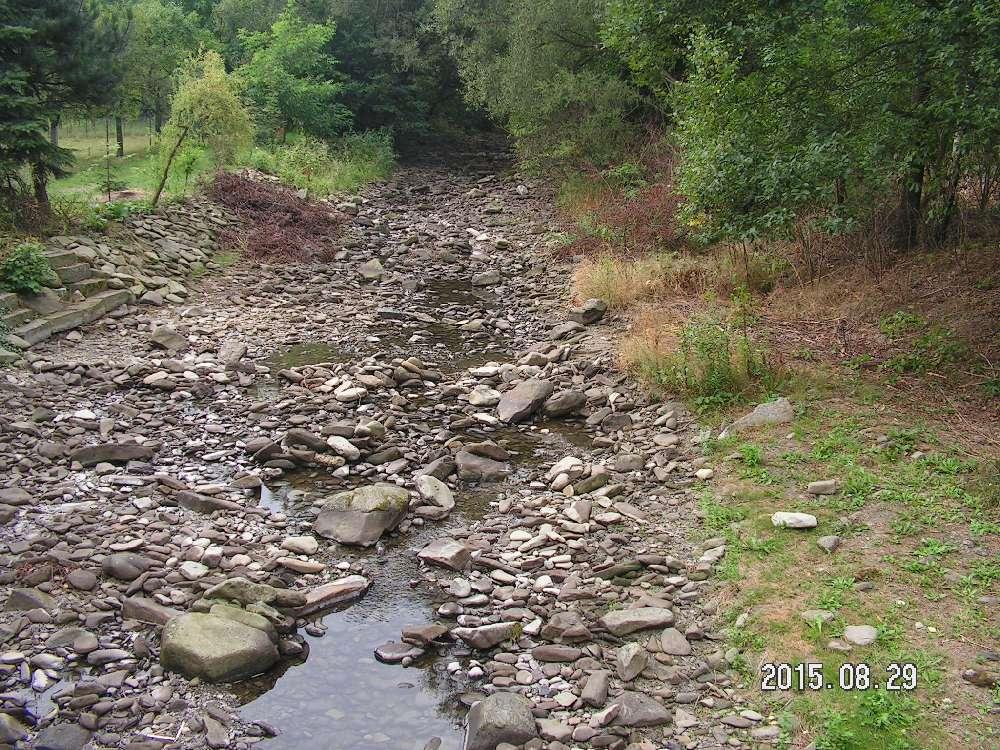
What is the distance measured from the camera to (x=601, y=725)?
223 inches

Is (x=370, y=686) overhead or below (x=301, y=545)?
below

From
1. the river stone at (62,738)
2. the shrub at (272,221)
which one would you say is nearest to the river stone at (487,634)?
the river stone at (62,738)

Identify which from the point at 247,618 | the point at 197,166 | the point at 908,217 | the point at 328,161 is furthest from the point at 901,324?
the point at 328,161

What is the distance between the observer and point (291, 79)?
29562 mm

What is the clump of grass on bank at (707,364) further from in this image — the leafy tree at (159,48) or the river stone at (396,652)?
the leafy tree at (159,48)

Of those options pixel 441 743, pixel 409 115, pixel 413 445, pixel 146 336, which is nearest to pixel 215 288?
pixel 146 336

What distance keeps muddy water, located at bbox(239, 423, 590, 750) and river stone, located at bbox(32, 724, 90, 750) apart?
1.07 m

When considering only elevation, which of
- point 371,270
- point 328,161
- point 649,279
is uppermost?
point 328,161

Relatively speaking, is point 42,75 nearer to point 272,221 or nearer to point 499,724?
point 272,221

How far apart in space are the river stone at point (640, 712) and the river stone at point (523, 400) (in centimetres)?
585

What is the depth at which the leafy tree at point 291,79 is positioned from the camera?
96.5 ft

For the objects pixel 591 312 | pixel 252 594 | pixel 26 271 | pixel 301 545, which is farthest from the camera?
pixel 591 312

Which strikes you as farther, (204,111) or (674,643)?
(204,111)

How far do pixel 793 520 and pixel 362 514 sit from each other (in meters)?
4.25
